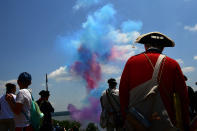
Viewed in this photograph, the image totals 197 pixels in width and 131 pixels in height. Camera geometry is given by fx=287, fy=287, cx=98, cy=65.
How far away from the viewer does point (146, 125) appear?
121 inches

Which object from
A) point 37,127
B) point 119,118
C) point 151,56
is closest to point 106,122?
point 119,118

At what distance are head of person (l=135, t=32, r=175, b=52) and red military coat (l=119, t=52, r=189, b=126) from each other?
0.22 m

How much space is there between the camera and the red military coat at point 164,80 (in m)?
3.21

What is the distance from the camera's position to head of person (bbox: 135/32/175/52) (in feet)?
12.0

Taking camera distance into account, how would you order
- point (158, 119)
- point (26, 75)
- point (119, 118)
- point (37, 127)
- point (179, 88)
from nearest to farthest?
1. point (158, 119)
2. point (179, 88)
3. point (37, 127)
4. point (26, 75)
5. point (119, 118)

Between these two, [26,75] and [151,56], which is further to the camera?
[26,75]

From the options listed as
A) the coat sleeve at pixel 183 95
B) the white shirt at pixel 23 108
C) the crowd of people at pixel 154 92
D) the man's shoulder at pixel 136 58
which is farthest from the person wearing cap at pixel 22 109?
the coat sleeve at pixel 183 95

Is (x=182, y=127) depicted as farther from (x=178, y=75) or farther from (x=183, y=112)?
(x=178, y=75)

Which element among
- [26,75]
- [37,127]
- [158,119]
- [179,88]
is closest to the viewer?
[158,119]

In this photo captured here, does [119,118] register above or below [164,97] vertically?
below

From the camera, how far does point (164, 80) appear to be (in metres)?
3.24

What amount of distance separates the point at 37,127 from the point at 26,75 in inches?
37.4

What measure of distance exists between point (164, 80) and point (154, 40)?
628mm

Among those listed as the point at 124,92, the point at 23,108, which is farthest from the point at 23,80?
the point at 124,92
